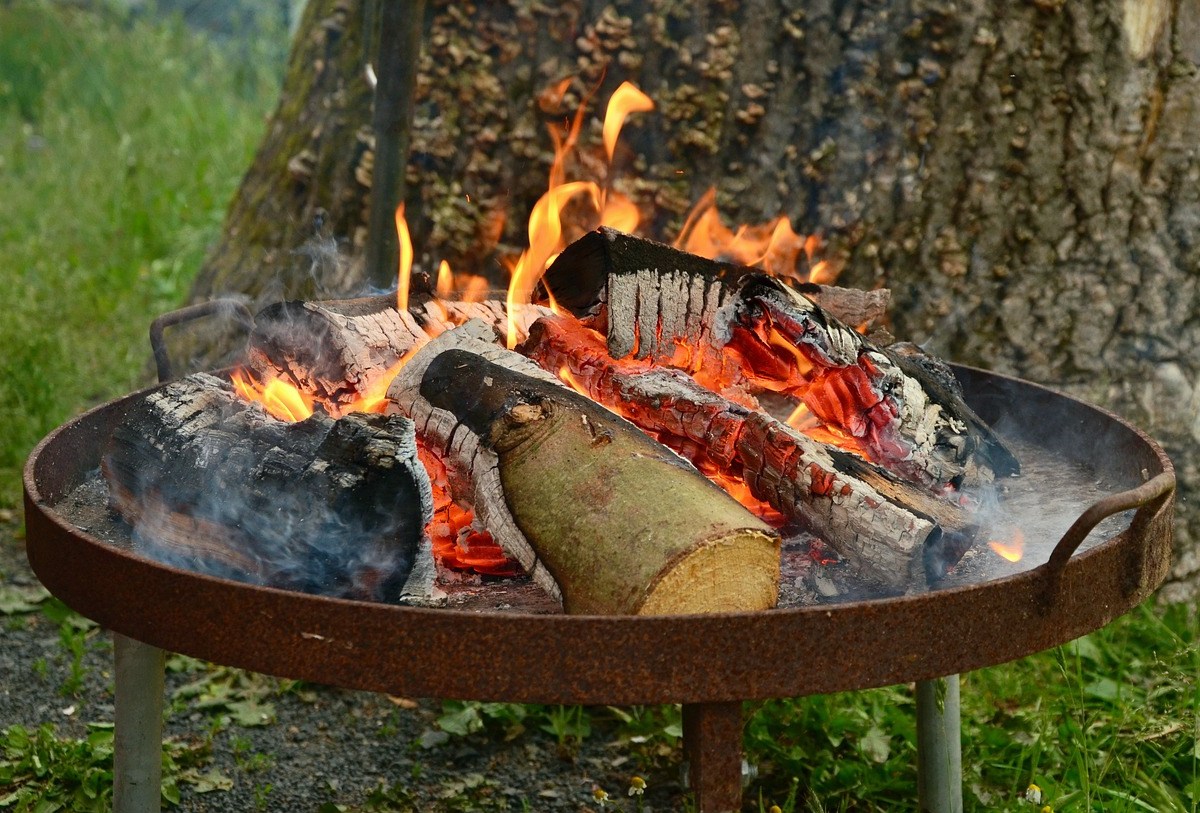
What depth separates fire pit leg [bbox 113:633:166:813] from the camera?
1981 mm

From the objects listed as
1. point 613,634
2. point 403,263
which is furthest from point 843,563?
point 403,263

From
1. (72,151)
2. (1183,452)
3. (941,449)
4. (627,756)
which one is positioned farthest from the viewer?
(72,151)

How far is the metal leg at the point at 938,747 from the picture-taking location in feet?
8.00

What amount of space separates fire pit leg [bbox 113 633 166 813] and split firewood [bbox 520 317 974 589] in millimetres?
847

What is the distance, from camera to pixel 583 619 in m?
1.45

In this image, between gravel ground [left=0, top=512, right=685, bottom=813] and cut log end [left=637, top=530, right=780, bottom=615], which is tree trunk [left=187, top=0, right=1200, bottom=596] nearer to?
gravel ground [left=0, top=512, right=685, bottom=813]

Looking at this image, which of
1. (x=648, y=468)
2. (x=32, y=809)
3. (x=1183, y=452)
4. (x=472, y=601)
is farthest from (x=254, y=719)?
(x=1183, y=452)

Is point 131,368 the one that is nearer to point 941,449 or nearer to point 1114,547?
point 941,449

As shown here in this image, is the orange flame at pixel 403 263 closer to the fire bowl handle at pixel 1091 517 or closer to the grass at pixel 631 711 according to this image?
the grass at pixel 631 711

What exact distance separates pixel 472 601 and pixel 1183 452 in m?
2.27

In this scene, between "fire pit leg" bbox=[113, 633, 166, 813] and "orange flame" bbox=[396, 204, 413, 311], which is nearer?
"fire pit leg" bbox=[113, 633, 166, 813]

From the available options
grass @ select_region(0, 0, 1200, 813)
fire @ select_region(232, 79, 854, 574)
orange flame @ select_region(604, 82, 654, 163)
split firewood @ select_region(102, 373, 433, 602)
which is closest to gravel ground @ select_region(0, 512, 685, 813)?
grass @ select_region(0, 0, 1200, 813)

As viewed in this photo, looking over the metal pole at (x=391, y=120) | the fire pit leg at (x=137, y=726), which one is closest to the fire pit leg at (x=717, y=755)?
the fire pit leg at (x=137, y=726)

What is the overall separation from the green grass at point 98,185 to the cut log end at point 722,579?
2.95 m
